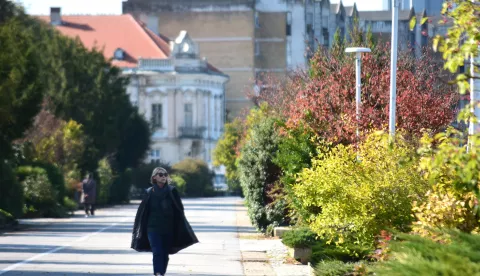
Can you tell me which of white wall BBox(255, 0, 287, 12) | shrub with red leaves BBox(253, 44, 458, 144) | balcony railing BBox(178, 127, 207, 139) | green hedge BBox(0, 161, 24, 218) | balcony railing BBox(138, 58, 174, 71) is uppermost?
white wall BBox(255, 0, 287, 12)

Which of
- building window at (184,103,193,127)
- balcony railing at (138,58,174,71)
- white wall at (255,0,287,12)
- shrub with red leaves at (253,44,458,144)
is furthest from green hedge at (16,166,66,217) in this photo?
white wall at (255,0,287,12)

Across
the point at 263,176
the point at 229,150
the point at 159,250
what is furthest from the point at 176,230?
the point at 229,150

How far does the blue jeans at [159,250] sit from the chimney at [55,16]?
8989cm

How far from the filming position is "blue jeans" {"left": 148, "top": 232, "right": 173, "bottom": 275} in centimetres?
1830

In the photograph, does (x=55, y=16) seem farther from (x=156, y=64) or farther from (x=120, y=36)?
(x=156, y=64)

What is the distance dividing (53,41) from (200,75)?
4107 centimetres

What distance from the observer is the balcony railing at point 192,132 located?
357 ft

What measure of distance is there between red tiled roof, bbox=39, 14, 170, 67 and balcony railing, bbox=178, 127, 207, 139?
677 cm

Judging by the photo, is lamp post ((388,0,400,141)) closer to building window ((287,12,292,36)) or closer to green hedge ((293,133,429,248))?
green hedge ((293,133,429,248))

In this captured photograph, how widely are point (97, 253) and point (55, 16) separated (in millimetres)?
83219

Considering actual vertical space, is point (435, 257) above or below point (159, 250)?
above

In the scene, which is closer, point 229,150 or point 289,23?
point 229,150

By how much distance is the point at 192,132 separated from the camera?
10875 centimetres

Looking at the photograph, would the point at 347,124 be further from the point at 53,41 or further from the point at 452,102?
the point at 53,41
